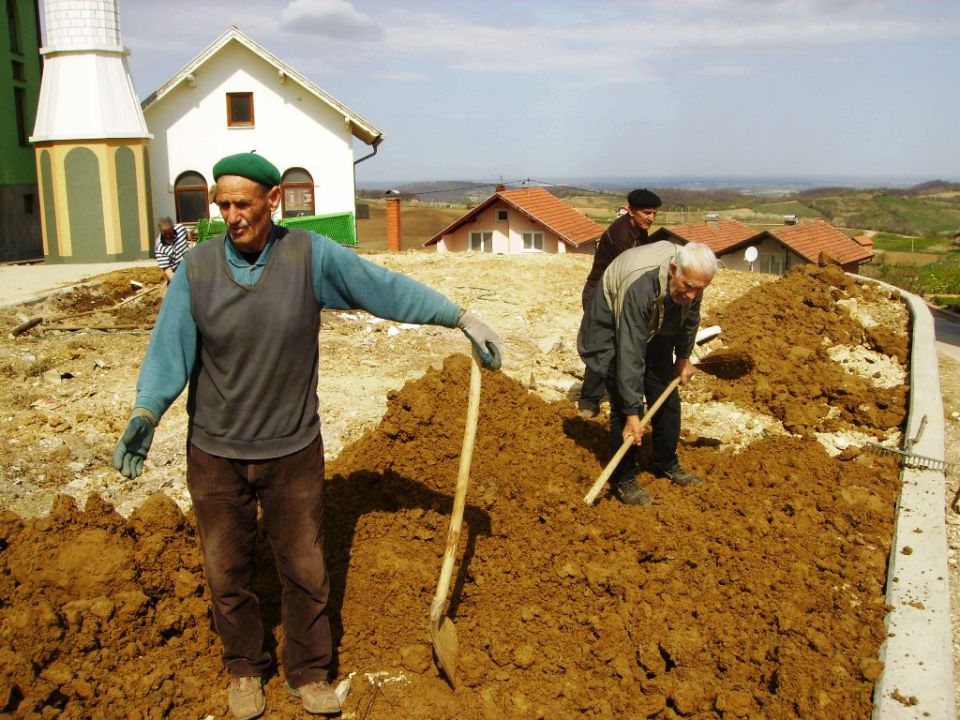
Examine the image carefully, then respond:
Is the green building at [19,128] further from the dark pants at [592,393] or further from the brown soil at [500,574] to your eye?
the dark pants at [592,393]

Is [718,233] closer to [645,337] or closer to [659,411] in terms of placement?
[659,411]

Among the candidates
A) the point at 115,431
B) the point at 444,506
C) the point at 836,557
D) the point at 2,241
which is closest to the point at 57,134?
the point at 2,241

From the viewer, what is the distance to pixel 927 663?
3281 mm

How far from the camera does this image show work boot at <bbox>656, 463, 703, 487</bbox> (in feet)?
16.8

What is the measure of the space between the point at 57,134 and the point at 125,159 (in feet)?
5.07

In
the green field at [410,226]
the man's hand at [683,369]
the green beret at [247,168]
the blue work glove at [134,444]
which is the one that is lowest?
the green field at [410,226]

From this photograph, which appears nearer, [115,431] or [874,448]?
[874,448]

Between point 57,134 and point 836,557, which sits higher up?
point 57,134

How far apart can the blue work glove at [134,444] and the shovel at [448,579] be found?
3.92 feet

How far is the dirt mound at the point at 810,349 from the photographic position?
6.58 meters

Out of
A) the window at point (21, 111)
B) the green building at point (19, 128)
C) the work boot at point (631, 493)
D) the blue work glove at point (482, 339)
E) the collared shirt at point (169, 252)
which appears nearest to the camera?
the blue work glove at point (482, 339)

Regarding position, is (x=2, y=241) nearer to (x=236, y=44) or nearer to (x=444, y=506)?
(x=236, y=44)

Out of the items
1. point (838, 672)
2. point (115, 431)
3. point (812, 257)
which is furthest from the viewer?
point (812, 257)

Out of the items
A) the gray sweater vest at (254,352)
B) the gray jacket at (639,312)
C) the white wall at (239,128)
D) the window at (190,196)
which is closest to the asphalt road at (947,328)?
the gray jacket at (639,312)
